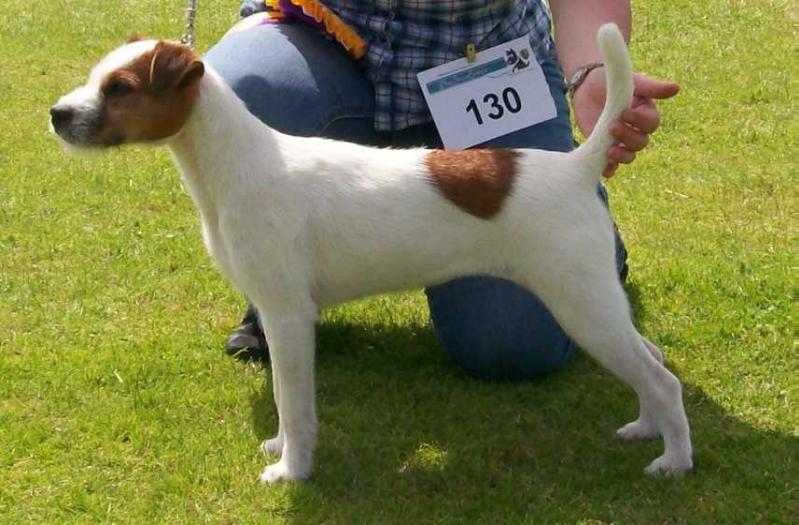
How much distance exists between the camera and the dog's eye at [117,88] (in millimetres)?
3365

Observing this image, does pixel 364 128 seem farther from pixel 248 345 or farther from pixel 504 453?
pixel 504 453

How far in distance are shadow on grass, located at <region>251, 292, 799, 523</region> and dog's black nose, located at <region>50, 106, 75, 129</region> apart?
132 centimetres

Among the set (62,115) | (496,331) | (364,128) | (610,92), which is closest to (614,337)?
(610,92)

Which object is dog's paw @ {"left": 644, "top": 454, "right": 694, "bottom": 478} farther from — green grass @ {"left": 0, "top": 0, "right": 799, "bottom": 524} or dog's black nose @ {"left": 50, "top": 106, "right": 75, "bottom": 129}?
dog's black nose @ {"left": 50, "top": 106, "right": 75, "bottom": 129}

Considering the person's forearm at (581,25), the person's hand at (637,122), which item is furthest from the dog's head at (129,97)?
the person's forearm at (581,25)

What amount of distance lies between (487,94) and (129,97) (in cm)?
165

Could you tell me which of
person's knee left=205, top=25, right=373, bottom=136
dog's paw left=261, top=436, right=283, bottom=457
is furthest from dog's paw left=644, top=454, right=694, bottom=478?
person's knee left=205, top=25, right=373, bottom=136

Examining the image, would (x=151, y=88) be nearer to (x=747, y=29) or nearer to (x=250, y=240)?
(x=250, y=240)

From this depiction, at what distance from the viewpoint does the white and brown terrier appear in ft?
11.5

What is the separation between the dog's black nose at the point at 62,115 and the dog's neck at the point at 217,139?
33 cm

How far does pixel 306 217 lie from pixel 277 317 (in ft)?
1.06

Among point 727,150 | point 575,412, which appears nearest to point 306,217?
point 575,412

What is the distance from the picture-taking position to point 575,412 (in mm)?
4254

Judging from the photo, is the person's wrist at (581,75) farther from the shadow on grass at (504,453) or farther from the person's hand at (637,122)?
the shadow on grass at (504,453)
